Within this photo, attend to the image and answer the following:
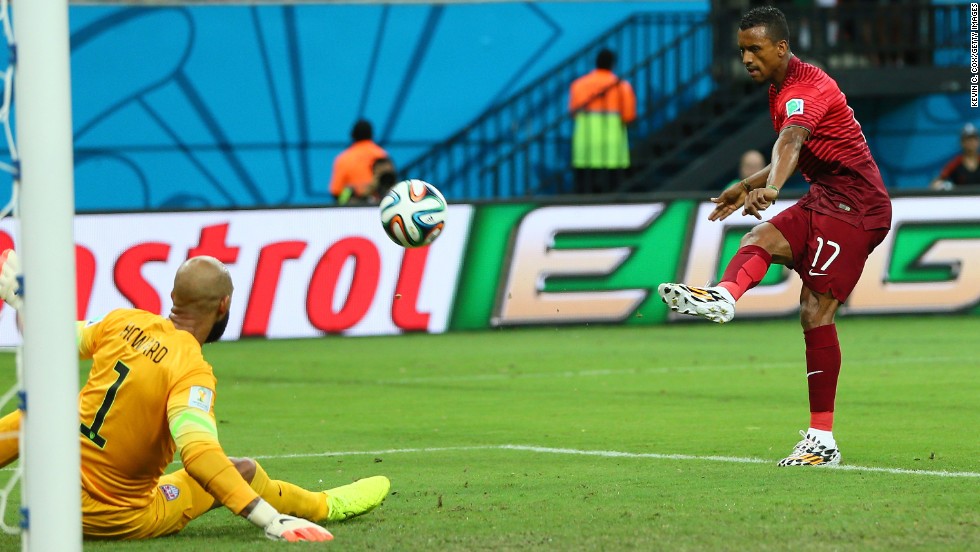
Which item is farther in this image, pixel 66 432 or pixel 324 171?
pixel 324 171

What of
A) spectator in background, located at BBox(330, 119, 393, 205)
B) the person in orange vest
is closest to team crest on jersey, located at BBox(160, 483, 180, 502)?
spectator in background, located at BBox(330, 119, 393, 205)

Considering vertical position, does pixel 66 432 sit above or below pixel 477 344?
above

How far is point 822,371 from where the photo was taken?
8.45 meters

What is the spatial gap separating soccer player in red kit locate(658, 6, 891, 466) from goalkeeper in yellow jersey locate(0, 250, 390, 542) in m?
2.82

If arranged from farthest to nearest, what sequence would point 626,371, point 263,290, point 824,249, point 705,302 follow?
1. point 263,290
2. point 626,371
3. point 824,249
4. point 705,302

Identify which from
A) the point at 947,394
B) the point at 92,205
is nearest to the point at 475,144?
the point at 92,205

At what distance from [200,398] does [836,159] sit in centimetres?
384

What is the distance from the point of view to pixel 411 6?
25266 mm

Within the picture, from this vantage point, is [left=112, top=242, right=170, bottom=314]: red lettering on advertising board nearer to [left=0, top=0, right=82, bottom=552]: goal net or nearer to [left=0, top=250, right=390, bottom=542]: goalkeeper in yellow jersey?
[left=0, top=250, right=390, bottom=542]: goalkeeper in yellow jersey

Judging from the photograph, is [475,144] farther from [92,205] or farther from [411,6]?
[92,205]

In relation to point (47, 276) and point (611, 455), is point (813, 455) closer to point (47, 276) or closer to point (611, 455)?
point (611, 455)

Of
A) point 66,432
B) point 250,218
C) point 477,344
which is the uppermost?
point 66,432

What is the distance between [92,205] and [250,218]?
24.3ft

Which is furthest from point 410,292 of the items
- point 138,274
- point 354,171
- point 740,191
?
point 740,191
